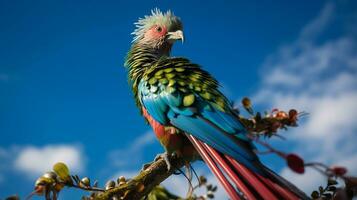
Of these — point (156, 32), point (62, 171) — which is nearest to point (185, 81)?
point (62, 171)

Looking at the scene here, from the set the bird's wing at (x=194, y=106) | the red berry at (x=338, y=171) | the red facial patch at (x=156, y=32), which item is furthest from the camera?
the red facial patch at (x=156, y=32)

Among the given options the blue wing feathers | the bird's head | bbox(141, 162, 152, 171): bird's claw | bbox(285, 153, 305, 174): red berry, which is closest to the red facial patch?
the bird's head

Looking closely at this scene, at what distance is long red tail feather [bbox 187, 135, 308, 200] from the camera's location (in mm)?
1535

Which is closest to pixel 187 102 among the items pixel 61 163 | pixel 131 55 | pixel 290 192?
pixel 61 163

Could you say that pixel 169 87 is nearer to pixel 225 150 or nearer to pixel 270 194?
pixel 225 150

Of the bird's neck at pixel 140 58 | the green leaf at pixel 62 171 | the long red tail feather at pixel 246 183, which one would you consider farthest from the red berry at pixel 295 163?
the bird's neck at pixel 140 58

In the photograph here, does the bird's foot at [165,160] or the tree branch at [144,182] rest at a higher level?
Answer: the bird's foot at [165,160]

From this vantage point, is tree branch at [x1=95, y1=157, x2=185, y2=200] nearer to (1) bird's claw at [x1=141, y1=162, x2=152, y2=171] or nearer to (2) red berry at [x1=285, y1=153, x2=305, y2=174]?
(1) bird's claw at [x1=141, y1=162, x2=152, y2=171]

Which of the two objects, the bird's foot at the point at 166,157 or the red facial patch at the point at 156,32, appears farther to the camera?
the red facial patch at the point at 156,32

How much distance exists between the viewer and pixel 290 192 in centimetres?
152

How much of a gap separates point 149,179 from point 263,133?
74 cm

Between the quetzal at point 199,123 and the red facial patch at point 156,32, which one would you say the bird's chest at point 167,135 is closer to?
the quetzal at point 199,123

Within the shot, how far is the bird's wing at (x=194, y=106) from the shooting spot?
2028 millimetres

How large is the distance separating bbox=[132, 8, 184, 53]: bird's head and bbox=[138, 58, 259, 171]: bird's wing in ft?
2.96
